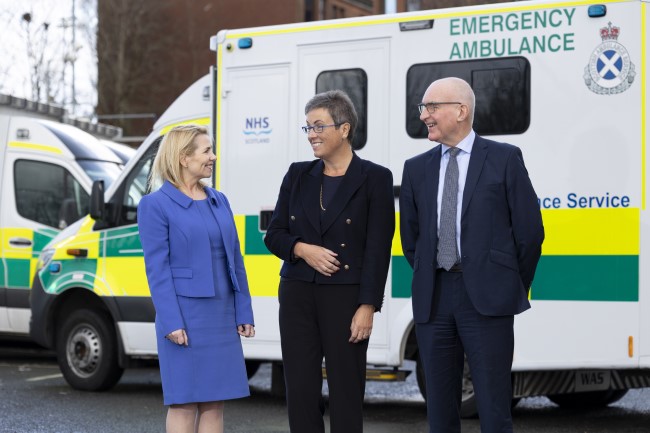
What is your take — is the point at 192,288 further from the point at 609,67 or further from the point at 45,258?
the point at 45,258

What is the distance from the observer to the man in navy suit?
485cm

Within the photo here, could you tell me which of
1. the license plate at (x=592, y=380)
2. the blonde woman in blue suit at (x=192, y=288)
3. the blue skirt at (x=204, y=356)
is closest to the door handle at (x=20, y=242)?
the license plate at (x=592, y=380)

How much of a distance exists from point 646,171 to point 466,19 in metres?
1.63

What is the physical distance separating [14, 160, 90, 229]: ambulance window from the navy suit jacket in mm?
7819

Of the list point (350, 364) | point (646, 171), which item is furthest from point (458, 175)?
point (646, 171)

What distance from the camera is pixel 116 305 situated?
955 centimetres

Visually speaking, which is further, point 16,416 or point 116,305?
point 116,305

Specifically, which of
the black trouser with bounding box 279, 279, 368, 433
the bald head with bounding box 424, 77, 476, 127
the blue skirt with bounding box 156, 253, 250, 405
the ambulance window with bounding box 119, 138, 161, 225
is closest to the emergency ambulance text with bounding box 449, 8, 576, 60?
the bald head with bounding box 424, 77, 476, 127

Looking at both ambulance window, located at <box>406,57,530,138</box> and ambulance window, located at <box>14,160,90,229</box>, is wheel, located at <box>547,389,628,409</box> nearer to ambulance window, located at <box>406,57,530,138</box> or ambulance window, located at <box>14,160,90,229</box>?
ambulance window, located at <box>406,57,530,138</box>

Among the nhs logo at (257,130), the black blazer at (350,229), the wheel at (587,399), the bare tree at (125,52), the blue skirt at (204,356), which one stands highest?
the bare tree at (125,52)

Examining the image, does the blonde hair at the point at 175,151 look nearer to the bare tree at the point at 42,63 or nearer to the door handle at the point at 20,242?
the door handle at the point at 20,242

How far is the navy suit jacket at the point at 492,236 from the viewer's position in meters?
4.83

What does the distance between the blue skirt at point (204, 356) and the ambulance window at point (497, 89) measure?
3.23 m

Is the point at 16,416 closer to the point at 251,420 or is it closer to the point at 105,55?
the point at 251,420
